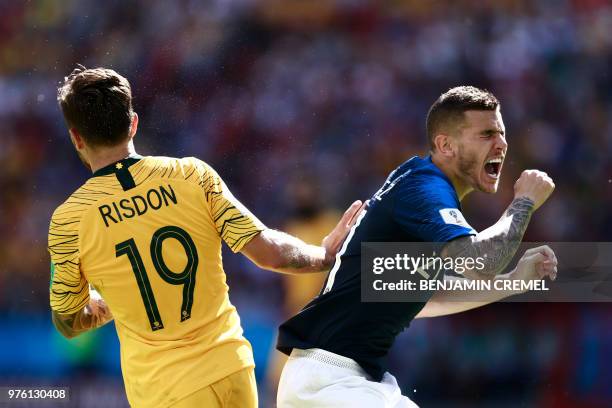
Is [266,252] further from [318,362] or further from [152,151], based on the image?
[152,151]

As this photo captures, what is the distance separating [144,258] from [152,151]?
5508mm

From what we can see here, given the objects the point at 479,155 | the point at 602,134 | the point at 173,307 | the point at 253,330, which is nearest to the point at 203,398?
the point at 173,307

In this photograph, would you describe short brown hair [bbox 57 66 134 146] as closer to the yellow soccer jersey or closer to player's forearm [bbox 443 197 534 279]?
the yellow soccer jersey

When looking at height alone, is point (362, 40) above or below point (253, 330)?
above

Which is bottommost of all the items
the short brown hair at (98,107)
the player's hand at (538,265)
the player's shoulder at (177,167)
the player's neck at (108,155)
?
the player's hand at (538,265)

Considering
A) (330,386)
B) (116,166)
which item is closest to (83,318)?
(116,166)

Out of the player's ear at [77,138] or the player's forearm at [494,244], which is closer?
the player's forearm at [494,244]

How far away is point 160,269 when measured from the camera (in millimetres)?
3359

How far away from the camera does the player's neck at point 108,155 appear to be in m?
3.53

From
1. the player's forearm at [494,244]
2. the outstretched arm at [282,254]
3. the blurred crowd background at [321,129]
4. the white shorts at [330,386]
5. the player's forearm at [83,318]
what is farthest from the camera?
the blurred crowd background at [321,129]

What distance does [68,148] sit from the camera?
9.03 m

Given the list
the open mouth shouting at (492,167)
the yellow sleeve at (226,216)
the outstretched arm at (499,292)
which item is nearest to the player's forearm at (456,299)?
the outstretched arm at (499,292)

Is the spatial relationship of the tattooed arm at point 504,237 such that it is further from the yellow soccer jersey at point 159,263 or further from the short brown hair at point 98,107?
the short brown hair at point 98,107

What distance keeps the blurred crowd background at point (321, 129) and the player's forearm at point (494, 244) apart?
4.38 meters
